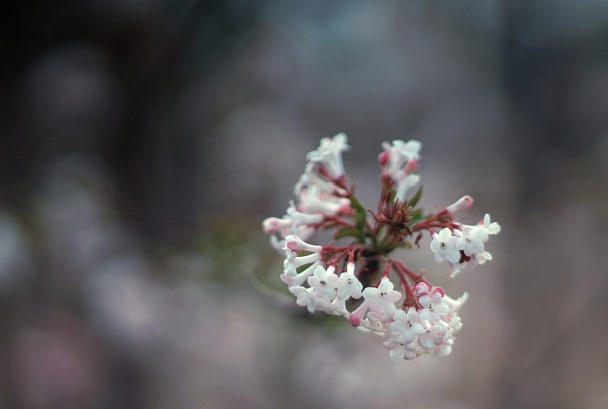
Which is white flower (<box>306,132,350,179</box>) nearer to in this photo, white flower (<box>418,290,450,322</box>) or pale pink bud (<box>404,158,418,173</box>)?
pale pink bud (<box>404,158,418,173</box>)

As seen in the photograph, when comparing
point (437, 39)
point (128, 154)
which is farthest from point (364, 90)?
point (128, 154)

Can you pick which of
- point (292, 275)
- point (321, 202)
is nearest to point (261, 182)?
point (321, 202)

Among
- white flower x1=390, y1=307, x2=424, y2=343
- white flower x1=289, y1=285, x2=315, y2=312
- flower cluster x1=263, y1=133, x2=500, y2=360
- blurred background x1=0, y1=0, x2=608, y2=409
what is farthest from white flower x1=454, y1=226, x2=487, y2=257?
blurred background x1=0, y1=0, x2=608, y2=409

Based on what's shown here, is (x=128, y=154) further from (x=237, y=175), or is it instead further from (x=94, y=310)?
(x=94, y=310)

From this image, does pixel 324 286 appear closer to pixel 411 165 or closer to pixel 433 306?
pixel 433 306

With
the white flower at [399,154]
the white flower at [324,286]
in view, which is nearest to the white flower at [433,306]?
the white flower at [324,286]

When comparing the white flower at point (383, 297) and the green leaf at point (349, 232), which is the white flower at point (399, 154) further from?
the white flower at point (383, 297)
